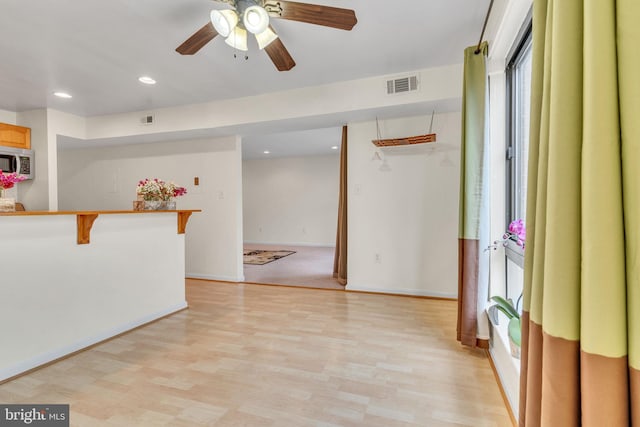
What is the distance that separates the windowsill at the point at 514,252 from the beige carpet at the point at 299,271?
234 cm

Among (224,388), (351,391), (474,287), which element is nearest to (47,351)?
(224,388)

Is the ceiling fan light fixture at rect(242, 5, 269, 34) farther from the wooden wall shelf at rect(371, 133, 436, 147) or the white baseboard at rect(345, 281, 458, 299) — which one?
the white baseboard at rect(345, 281, 458, 299)

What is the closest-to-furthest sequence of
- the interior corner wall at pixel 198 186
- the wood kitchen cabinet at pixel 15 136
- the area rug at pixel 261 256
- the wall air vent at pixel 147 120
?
the wood kitchen cabinet at pixel 15 136 → the wall air vent at pixel 147 120 → the interior corner wall at pixel 198 186 → the area rug at pixel 261 256

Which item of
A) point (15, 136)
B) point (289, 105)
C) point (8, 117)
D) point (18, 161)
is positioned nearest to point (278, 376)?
point (289, 105)

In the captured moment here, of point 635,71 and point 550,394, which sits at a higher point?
point 635,71

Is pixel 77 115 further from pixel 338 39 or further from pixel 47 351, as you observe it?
pixel 338 39

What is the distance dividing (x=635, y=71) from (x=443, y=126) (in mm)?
3273

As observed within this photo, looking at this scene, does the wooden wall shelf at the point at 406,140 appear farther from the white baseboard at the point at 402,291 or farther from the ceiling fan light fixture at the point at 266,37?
the ceiling fan light fixture at the point at 266,37

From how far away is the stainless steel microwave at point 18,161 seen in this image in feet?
12.8

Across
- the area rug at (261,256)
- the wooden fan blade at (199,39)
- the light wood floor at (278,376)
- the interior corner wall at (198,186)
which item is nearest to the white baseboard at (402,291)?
the light wood floor at (278,376)

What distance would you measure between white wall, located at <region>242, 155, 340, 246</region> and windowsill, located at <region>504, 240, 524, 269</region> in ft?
18.9

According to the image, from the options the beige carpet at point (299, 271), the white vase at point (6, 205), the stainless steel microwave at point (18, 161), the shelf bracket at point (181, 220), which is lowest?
the beige carpet at point (299, 271)

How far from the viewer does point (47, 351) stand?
2164mm

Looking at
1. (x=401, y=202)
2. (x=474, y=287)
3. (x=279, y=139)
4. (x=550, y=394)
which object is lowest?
(x=474, y=287)
